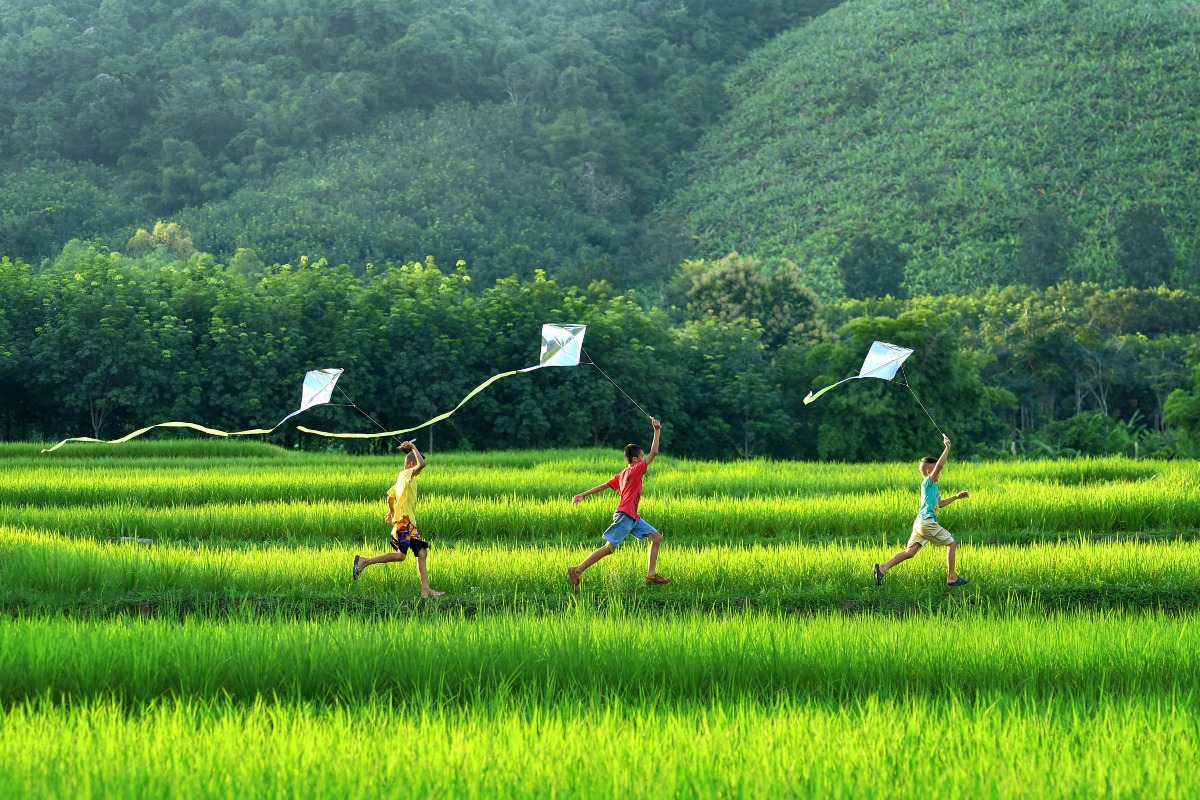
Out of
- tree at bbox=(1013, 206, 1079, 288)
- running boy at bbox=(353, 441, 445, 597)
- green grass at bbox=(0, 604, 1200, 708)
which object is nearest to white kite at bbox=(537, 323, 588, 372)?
running boy at bbox=(353, 441, 445, 597)

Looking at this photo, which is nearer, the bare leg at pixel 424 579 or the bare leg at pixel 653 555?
the bare leg at pixel 424 579

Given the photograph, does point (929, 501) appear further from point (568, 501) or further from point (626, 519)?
point (568, 501)

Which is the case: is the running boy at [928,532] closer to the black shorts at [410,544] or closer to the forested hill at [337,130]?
the black shorts at [410,544]

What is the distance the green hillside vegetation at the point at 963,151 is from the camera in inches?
3246

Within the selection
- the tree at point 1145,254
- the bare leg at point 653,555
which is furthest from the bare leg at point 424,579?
the tree at point 1145,254

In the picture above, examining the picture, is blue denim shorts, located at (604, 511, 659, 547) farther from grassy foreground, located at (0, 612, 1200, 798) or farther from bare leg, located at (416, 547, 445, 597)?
grassy foreground, located at (0, 612, 1200, 798)

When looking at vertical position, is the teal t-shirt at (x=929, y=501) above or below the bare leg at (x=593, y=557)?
above

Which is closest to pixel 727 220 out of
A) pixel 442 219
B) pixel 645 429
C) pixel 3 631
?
pixel 442 219

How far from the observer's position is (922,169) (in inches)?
3861

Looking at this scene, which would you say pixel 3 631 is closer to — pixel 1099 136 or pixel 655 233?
pixel 655 233

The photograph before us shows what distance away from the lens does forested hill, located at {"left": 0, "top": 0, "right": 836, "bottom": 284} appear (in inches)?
3258

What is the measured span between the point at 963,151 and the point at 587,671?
97.3 metres

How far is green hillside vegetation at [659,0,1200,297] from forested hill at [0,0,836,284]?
8329 mm

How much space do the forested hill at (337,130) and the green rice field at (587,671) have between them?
6297 centimetres
